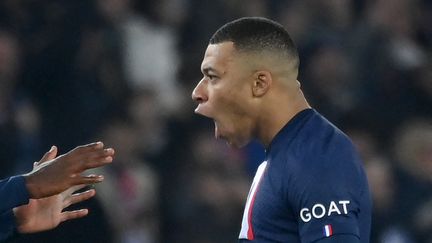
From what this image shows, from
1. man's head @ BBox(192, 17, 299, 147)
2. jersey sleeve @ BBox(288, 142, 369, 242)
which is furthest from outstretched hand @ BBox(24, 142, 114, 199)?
jersey sleeve @ BBox(288, 142, 369, 242)

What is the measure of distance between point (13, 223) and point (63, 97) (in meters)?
3.46

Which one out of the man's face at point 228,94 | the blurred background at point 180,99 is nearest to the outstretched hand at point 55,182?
the man's face at point 228,94

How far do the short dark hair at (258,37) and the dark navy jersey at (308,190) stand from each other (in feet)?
0.66

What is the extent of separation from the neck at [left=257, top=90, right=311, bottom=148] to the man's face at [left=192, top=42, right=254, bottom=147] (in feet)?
0.16

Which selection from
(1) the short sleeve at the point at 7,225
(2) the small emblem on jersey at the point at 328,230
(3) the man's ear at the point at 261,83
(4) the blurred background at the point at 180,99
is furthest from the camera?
(4) the blurred background at the point at 180,99

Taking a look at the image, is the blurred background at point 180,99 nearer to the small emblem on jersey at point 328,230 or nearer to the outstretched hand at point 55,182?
the outstretched hand at point 55,182

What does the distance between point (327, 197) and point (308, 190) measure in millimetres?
55

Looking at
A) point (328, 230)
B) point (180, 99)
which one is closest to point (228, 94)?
point (328, 230)

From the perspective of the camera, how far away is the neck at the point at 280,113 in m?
3.44

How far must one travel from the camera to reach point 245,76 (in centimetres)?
343

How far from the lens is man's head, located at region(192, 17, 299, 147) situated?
3.42 metres

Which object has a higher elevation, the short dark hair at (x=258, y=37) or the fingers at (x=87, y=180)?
the short dark hair at (x=258, y=37)

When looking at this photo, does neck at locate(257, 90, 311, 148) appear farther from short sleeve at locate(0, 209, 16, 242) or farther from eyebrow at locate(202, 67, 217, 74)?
short sleeve at locate(0, 209, 16, 242)

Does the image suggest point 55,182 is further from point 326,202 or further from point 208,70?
point 326,202
